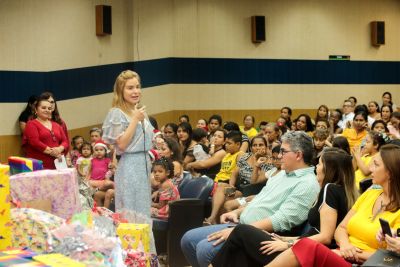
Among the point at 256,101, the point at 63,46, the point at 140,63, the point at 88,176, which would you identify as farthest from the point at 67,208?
the point at 256,101

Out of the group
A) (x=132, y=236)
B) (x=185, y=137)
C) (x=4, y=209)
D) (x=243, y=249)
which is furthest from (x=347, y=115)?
(x=4, y=209)

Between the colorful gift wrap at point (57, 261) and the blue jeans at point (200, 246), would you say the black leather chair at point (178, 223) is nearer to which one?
the blue jeans at point (200, 246)

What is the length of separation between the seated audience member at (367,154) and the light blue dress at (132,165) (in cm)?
222

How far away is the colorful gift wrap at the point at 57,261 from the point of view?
2418 mm

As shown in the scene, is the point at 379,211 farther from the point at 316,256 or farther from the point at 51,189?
the point at 51,189

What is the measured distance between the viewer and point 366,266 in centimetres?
336

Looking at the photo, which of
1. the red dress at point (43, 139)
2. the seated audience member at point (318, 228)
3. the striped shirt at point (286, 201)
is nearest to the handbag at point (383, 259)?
the seated audience member at point (318, 228)

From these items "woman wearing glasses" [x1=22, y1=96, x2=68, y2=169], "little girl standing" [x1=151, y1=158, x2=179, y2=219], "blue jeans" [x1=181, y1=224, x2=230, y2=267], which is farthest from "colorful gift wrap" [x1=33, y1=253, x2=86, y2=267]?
"woman wearing glasses" [x1=22, y1=96, x2=68, y2=169]

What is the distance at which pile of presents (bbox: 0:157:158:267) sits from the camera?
2609 millimetres

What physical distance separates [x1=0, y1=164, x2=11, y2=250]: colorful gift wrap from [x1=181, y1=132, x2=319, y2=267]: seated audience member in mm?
2063

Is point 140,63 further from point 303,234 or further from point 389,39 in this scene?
point 303,234

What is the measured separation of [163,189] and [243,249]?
210 cm

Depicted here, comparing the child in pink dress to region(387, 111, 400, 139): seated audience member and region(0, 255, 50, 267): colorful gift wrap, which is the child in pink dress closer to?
region(387, 111, 400, 139): seated audience member

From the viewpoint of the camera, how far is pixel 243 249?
4.34 metres
